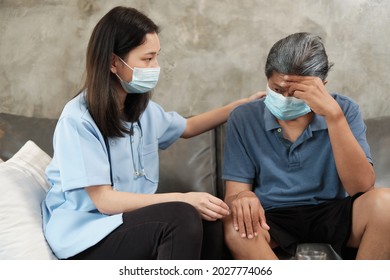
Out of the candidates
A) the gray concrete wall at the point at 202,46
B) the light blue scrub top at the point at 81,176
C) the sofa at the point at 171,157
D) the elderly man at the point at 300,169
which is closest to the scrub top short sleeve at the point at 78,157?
the light blue scrub top at the point at 81,176

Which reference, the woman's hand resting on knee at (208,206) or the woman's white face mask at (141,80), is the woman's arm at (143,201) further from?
the woman's white face mask at (141,80)

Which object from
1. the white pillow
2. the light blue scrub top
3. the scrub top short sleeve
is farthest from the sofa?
the scrub top short sleeve

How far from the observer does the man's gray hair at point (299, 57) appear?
68.3 inches

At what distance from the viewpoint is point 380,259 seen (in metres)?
1.59

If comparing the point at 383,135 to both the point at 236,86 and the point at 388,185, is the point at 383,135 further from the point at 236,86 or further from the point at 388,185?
the point at 236,86

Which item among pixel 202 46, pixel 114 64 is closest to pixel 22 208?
pixel 114 64

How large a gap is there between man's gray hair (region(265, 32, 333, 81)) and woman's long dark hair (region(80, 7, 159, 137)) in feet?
1.38

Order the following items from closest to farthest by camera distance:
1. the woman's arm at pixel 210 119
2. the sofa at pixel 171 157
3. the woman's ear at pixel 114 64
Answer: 1. the woman's ear at pixel 114 64
2. the sofa at pixel 171 157
3. the woman's arm at pixel 210 119

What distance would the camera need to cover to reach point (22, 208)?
170 centimetres

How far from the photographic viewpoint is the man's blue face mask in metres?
1.76

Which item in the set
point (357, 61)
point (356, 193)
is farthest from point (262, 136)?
point (357, 61)

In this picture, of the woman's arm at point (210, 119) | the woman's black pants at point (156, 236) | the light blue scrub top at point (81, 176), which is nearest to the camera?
the woman's black pants at point (156, 236)

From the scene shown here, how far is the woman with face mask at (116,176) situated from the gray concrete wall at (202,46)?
0.78 m

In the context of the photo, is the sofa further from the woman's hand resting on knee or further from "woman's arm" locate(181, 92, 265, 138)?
the woman's hand resting on knee
